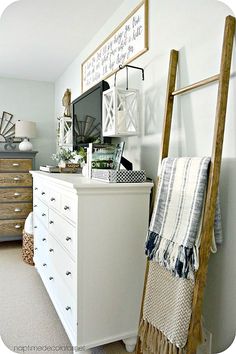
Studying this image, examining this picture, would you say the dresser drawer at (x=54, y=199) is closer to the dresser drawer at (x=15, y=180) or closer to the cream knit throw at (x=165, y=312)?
the cream knit throw at (x=165, y=312)

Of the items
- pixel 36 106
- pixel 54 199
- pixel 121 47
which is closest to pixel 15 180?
pixel 36 106

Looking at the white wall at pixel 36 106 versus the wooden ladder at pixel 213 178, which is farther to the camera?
the white wall at pixel 36 106

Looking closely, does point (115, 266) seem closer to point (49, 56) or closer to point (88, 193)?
point (88, 193)

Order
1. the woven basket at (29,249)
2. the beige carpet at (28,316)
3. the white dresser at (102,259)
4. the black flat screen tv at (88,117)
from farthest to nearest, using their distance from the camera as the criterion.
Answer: the woven basket at (29,249) < the black flat screen tv at (88,117) < the beige carpet at (28,316) < the white dresser at (102,259)

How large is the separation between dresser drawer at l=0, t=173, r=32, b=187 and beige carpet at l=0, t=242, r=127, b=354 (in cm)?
117

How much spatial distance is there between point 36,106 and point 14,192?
4.81 ft

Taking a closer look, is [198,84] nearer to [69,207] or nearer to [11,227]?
[69,207]

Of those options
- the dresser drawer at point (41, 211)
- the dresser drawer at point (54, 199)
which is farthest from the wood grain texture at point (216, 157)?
the dresser drawer at point (41, 211)

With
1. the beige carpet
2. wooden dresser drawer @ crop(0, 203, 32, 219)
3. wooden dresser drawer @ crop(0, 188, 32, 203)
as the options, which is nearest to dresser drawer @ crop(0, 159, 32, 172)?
wooden dresser drawer @ crop(0, 188, 32, 203)

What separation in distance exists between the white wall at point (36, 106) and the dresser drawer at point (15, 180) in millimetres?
738

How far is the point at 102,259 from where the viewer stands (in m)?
1.56

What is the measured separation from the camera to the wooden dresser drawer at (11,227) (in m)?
3.63

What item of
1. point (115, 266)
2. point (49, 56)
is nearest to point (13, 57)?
point (49, 56)

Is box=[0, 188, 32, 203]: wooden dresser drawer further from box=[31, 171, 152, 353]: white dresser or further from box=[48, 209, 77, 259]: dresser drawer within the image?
box=[31, 171, 152, 353]: white dresser
